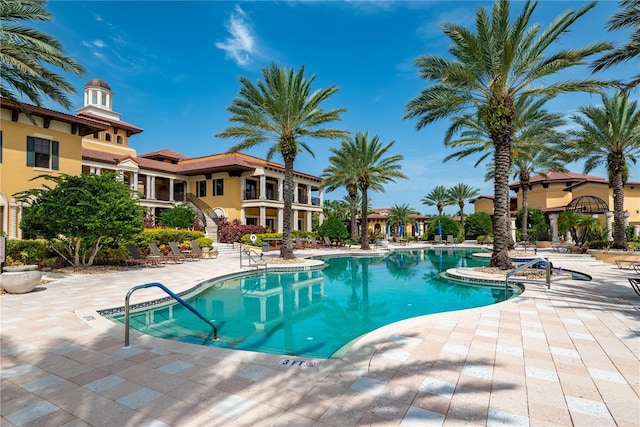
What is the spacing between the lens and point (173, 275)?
44.3 feet

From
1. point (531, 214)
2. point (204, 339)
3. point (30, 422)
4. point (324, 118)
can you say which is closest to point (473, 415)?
point (30, 422)

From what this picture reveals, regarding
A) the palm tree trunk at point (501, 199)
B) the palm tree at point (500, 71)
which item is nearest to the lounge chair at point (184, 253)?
the palm tree at point (500, 71)

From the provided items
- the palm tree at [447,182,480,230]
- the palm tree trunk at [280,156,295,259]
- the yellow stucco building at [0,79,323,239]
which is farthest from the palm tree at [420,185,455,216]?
the palm tree trunk at [280,156,295,259]

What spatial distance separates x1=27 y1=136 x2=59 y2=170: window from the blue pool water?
14.7 meters

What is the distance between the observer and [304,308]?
966cm

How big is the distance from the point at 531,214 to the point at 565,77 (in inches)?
1137

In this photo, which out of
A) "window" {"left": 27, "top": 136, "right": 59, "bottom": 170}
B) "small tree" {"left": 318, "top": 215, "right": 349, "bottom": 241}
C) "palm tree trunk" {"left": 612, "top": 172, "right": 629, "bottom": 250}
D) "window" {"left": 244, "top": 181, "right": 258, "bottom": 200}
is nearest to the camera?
"window" {"left": 27, "top": 136, "right": 59, "bottom": 170}

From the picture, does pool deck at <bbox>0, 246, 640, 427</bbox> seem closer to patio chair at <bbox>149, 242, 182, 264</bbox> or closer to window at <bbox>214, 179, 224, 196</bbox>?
patio chair at <bbox>149, 242, 182, 264</bbox>

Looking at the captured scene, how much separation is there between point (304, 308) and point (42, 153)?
19.5 meters

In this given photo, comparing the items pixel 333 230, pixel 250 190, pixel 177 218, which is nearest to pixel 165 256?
pixel 177 218

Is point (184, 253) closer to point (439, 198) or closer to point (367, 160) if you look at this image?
point (367, 160)

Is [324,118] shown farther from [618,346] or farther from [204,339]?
[618,346]

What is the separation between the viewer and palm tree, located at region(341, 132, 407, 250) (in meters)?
28.8

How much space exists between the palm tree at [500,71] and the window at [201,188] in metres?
26.6
